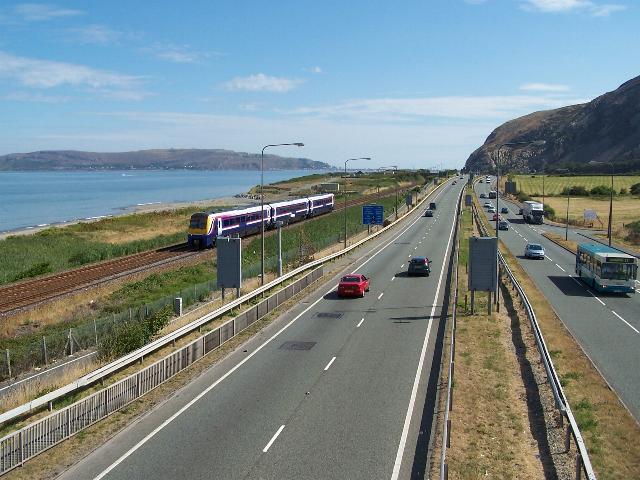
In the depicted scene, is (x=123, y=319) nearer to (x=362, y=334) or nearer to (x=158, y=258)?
(x=362, y=334)

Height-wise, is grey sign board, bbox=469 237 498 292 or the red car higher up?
grey sign board, bbox=469 237 498 292

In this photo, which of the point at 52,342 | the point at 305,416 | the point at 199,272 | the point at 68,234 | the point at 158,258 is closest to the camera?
the point at 305,416

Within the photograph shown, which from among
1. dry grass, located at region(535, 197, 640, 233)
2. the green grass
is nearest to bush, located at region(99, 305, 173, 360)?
dry grass, located at region(535, 197, 640, 233)

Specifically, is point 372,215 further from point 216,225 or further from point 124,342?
point 124,342

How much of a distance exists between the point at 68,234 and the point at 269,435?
74.9 meters

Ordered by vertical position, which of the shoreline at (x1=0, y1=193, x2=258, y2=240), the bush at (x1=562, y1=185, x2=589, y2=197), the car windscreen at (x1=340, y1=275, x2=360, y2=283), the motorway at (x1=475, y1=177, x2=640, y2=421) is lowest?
the shoreline at (x1=0, y1=193, x2=258, y2=240)

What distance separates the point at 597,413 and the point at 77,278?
37.0 m

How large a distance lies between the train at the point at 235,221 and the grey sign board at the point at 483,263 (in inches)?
743

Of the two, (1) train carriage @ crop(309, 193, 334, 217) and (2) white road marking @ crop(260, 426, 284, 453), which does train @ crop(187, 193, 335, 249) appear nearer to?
(1) train carriage @ crop(309, 193, 334, 217)

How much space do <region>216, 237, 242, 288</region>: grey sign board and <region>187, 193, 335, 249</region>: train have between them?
13.2 m

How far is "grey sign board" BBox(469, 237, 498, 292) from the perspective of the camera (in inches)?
1207

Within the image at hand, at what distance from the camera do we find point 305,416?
17.2 m

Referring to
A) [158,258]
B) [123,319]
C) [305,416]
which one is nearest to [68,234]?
[158,258]

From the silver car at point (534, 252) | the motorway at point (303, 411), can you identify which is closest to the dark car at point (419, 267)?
the motorway at point (303, 411)
